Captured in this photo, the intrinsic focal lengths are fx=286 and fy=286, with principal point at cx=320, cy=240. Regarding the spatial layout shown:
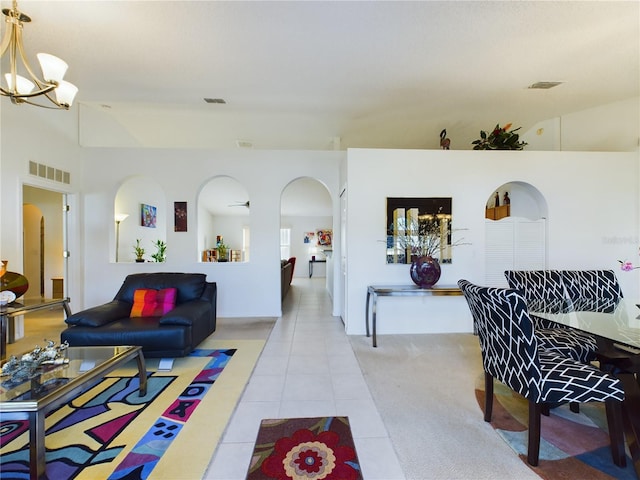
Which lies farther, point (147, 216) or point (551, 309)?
point (147, 216)

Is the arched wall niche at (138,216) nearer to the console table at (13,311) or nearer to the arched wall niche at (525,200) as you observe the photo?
the console table at (13,311)

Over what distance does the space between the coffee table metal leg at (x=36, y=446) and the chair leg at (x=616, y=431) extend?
301cm

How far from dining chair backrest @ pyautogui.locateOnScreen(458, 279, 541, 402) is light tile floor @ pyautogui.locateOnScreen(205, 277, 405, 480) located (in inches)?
33.0

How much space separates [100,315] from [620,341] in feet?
13.4

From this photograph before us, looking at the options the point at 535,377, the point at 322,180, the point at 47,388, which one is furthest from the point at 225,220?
the point at 535,377

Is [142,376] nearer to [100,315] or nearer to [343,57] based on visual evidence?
[100,315]

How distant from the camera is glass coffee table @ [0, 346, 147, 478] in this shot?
1431 millimetres

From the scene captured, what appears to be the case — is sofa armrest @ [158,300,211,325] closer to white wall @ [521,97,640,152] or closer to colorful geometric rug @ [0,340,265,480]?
colorful geometric rug @ [0,340,265,480]

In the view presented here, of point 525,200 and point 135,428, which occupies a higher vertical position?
point 525,200

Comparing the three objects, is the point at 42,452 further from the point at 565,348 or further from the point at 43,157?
the point at 43,157

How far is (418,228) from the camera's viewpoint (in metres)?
4.00

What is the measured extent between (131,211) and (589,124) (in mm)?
8454

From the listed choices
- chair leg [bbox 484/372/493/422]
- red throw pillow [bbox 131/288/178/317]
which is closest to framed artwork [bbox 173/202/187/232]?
red throw pillow [bbox 131/288/178/317]

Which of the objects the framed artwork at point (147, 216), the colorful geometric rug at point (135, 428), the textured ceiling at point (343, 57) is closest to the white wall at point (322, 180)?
the textured ceiling at point (343, 57)
